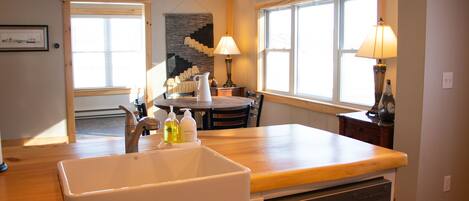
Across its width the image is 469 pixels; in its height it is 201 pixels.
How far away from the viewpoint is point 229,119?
4316 millimetres

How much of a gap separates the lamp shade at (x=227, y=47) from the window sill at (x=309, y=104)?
0.70 meters

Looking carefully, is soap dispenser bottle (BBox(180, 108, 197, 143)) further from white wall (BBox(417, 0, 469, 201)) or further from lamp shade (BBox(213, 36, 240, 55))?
lamp shade (BBox(213, 36, 240, 55))

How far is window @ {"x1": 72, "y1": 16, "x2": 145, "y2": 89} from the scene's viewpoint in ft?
26.8

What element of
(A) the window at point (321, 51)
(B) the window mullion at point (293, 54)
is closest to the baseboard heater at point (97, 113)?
(A) the window at point (321, 51)

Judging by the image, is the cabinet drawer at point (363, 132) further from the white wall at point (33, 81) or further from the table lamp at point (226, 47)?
the white wall at point (33, 81)

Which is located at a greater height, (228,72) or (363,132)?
(228,72)

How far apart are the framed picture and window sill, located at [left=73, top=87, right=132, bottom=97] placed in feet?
8.21

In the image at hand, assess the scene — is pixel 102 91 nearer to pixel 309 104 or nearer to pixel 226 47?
pixel 226 47

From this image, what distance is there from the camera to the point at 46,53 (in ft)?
18.3

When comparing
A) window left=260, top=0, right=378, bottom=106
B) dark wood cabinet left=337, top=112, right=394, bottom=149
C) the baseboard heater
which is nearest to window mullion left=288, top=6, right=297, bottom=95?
window left=260, top=0, right=378, bottom=106

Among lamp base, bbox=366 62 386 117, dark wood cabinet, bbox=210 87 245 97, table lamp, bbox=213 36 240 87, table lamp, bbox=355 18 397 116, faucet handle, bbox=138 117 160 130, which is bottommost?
dark wood cabinet, bbox=210 87 245 97

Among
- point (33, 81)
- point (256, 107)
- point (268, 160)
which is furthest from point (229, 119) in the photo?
point (33, 81)

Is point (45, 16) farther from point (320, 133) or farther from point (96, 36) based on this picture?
point (320, 133)

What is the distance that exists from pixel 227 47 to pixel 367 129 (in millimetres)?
3100
